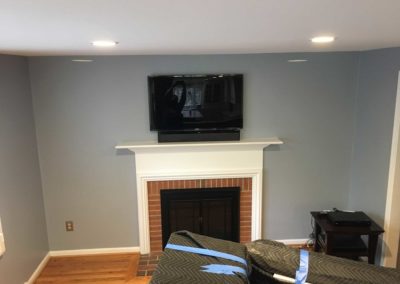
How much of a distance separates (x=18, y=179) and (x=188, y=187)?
1.60 m

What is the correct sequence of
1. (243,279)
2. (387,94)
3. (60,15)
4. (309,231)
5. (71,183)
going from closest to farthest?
(60,15) < (243,279) < (387,94) < (71,183) < (309,231)

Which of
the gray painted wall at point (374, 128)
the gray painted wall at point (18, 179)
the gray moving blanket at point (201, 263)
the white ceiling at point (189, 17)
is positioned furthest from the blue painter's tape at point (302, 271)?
the gray painted wall at point (18, 179)

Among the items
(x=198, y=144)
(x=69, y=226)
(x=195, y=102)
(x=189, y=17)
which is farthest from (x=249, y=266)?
(x=69, y=226)

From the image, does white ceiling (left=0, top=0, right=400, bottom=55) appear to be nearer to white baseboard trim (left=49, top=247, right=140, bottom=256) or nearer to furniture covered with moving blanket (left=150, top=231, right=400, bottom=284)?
furniture covered with moving blanket (left=150, top=231, right=400, bottom=284)

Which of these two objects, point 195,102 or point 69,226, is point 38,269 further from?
point 195,102

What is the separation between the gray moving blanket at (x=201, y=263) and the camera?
133 centimetres

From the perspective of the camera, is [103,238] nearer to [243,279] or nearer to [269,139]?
[269,139]

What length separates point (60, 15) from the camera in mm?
1060

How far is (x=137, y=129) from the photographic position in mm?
3432

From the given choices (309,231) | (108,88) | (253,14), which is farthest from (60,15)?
(309,231)

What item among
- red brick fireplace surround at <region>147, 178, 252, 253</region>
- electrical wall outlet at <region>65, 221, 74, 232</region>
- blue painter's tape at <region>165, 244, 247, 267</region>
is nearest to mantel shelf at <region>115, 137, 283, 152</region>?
red brick fireplace surround at <region>147, 178, 252, 253</region>

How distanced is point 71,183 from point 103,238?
70 cm

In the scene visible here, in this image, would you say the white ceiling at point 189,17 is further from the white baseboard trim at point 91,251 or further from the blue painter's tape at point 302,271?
the white baseboard trim at point 91,251

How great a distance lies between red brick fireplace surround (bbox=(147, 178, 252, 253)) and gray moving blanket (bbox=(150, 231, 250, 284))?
76.3 inches
